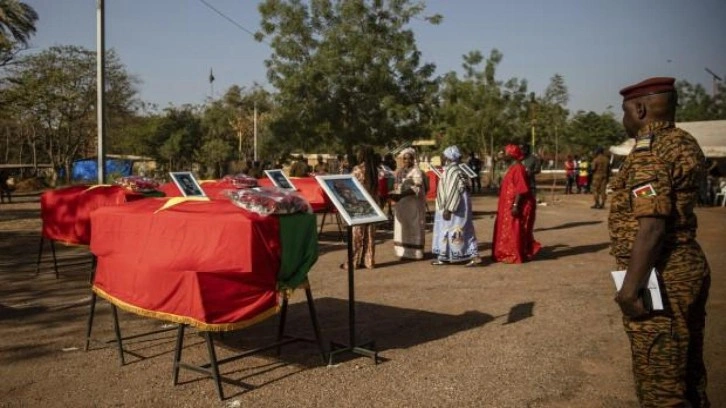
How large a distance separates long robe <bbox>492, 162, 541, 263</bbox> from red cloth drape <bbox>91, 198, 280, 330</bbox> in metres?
6.54

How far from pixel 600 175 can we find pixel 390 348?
17.7 m

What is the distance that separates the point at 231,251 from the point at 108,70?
38145 mm

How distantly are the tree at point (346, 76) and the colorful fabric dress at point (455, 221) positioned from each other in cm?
1594

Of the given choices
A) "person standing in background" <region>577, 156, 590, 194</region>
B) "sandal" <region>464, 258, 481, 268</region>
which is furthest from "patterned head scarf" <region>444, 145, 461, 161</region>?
"person standing in background" <region>577, 156, 590, 194</region>

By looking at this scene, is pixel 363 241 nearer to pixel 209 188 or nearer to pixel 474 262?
pixel 474 262

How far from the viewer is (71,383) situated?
4945 mm

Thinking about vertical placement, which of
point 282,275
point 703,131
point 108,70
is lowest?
point 282,275

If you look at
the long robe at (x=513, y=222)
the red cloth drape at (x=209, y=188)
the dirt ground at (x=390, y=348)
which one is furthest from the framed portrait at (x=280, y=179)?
the long robe at (x=513, y=222)

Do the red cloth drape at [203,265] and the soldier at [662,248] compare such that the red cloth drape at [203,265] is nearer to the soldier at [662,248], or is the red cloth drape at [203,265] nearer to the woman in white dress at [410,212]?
the soldier at [662,248]

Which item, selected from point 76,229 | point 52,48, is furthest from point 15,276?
point 52,48

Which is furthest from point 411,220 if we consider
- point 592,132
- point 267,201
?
point 592,132

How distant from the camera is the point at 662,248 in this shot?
3057 millimetres

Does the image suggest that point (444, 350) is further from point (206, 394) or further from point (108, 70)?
point (108, 70)

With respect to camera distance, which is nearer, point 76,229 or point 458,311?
point 458,311
